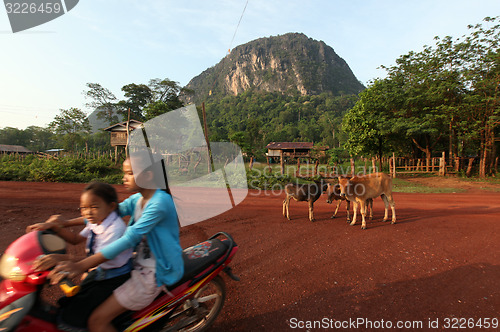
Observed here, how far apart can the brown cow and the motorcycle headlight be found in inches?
247

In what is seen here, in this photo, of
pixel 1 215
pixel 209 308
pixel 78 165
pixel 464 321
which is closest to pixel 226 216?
pixel 209 308

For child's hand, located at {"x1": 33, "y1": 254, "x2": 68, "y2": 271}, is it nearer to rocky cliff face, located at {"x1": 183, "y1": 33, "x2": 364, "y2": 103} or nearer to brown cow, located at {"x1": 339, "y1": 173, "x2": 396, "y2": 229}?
brown cow, located at {"x1": 339, "y1": 173, "x2": 396, "y2": 229}

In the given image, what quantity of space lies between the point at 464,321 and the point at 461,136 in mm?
23404

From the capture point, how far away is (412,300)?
316 cm

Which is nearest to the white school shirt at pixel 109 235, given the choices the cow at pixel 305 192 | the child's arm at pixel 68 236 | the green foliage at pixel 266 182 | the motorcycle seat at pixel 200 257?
the child's arm at pixel 68 236

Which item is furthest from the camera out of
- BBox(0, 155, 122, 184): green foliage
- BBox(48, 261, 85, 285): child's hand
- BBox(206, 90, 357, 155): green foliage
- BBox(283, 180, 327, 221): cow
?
BBox(206, 90, 357, 155): green foliage

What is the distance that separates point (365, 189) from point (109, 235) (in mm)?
6510

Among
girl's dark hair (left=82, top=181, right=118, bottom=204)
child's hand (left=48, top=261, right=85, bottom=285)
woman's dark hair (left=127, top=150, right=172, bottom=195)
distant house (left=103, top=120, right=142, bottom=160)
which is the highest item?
distant house (left=103, top=120, right=142, bottom=160)

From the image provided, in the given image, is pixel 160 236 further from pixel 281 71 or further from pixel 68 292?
pixel 281 71

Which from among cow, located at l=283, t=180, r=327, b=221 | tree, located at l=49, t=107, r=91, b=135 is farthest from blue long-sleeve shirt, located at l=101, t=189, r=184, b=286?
tree, located at l=49, t=107, r=91, b=135

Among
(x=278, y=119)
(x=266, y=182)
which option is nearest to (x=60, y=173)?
(x=266, y=182)

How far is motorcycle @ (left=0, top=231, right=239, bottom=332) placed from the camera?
1658 millimetres

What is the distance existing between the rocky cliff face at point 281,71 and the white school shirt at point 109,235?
12336 cm

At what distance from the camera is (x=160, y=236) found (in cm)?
197
